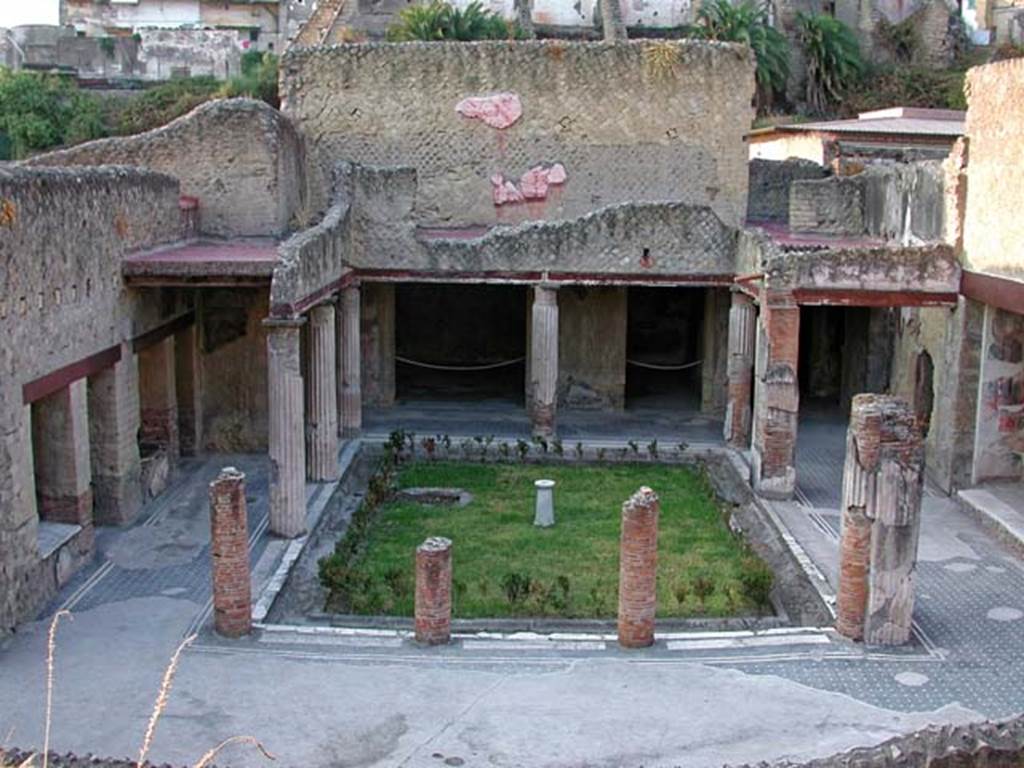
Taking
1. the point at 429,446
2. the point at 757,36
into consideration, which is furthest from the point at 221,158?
the point at 757,36

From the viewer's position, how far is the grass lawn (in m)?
10.7

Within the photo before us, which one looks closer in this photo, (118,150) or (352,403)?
(118,150)

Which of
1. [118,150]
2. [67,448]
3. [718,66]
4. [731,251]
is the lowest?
[67,448]

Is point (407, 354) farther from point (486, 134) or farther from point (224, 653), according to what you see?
point (224, 653)

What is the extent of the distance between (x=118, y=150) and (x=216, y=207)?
1279mm

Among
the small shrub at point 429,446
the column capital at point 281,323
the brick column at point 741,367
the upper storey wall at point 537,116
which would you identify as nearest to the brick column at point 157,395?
the column capital at point 281,323

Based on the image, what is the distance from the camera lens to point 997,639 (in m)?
9.64

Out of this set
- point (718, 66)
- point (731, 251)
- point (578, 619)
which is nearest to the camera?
point (578, 619)

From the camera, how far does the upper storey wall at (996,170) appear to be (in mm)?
12352

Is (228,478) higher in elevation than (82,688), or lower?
higher

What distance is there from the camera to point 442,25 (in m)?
33.5

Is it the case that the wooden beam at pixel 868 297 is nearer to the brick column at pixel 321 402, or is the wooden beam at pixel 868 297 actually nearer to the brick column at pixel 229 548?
the brick column at pixel 321 402

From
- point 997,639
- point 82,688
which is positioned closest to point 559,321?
point 997,639

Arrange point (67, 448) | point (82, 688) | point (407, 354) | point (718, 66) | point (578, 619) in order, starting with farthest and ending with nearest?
point (407, 354), point (718, 66), point (67, 448), point (578, 619), point (82, 688)
